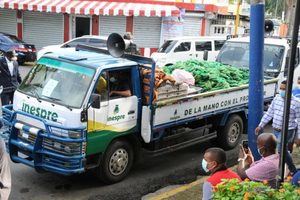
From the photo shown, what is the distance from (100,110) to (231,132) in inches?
145

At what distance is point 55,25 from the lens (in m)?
27.3

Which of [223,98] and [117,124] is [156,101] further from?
[223,98]

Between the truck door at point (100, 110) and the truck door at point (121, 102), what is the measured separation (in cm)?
9

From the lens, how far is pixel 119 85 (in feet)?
23.8

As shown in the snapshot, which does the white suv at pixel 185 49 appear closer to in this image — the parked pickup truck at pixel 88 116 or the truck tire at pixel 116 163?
the parked pickup truck at pixel 88 116

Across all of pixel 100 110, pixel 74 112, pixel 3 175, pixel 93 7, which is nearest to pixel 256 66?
pixel 100 110

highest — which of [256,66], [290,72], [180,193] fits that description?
[290,72]

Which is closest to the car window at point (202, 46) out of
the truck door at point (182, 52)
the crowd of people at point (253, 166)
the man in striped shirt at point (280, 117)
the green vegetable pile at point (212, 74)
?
the truck door at point (182, 52)

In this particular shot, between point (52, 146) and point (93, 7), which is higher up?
point (93, 7)

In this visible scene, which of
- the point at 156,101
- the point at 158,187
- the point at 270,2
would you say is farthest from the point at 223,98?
the point at 270,2

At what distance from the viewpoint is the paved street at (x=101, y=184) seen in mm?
6773

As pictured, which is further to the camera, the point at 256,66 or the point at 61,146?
the point at 256,66

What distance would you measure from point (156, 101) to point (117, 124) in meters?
0.82

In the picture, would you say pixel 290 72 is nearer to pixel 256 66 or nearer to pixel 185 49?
pixel 256 66
